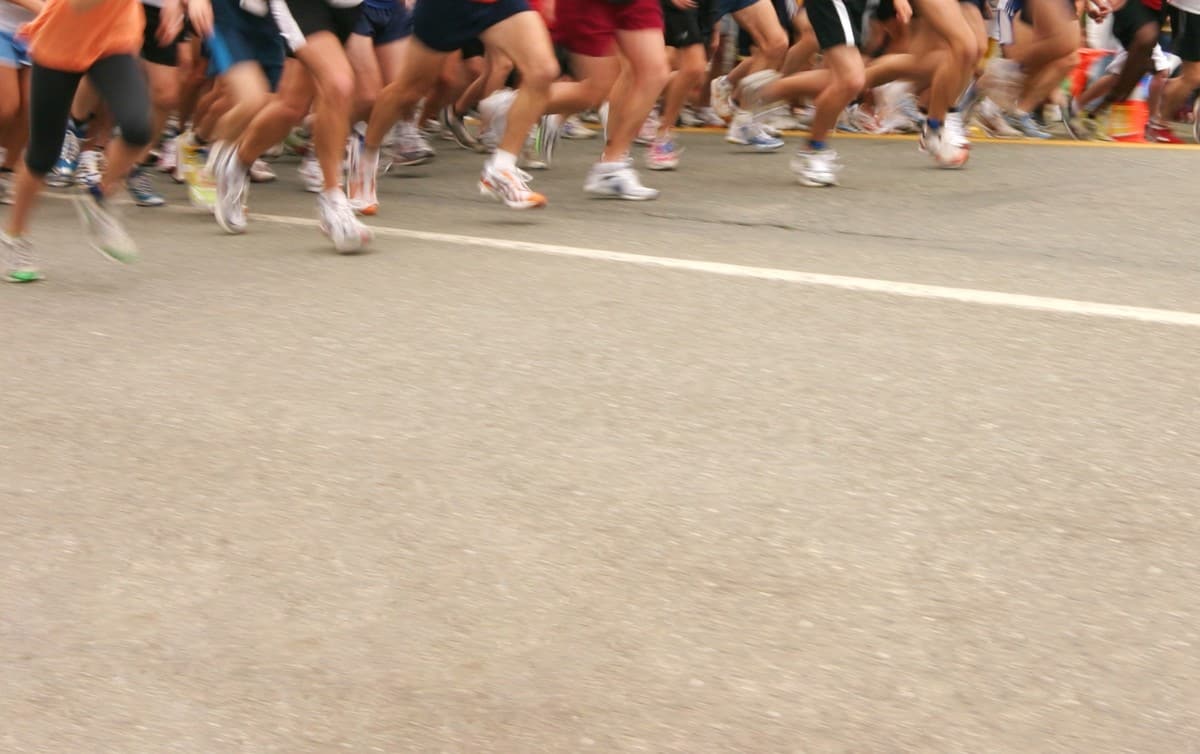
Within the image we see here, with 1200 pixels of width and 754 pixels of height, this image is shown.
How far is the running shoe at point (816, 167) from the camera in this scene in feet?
29.1

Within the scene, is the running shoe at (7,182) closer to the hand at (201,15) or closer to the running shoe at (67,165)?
the running shoe at (67,165)

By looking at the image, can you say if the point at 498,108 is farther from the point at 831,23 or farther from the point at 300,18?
the point at 300,18

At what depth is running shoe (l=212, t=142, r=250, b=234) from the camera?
768 cm

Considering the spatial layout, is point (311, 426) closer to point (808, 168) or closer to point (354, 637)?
point (354, 637)

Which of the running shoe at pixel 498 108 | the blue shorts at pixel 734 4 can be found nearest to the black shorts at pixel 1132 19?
the blue shorts at pixel 734 4

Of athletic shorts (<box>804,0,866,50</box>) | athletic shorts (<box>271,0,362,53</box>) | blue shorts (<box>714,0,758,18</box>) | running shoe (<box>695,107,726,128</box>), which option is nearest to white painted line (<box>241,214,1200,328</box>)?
athletic shorts (<box>271,0,362,53</box>)

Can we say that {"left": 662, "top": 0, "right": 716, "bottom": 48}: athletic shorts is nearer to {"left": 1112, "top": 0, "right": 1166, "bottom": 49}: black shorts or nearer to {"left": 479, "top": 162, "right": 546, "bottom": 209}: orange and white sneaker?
{"left": 479, "top": 162, "right": 546, "bottom": 209}: orange and white sneaker

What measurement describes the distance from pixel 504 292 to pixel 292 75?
6.78 ft

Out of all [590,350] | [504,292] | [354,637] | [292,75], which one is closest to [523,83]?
[292,75]

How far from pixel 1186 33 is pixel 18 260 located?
7.67m

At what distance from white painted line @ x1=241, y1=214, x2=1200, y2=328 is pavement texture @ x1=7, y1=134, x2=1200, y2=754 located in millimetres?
106

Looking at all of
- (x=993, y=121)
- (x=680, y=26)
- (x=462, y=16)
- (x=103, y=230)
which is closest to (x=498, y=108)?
(x=680, y=26)

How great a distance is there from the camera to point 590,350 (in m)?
4.93

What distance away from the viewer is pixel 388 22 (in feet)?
29.4
